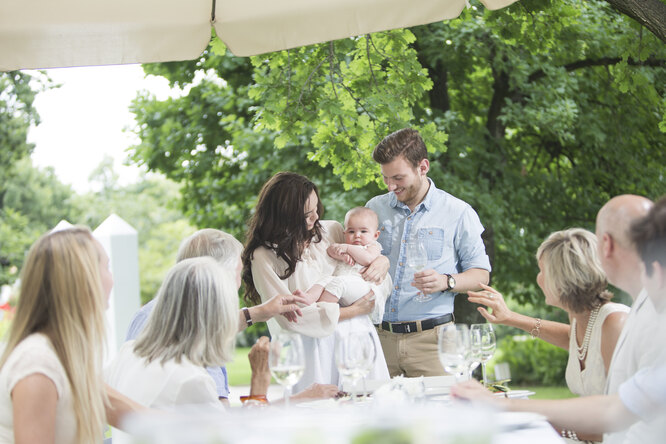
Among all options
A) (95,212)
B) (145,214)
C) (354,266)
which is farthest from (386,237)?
(145,214)

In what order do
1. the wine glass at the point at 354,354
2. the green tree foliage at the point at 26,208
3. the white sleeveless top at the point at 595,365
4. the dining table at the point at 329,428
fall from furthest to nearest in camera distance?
the green tree foliage at the point at 26,208 < the white sleeveless top at the point at 595,365 < the wine glass at the point at 354,354 < the dining table at the point at 329,428

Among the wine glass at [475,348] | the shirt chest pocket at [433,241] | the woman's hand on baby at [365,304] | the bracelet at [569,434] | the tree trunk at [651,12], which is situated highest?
the tree trunk at [651,12]

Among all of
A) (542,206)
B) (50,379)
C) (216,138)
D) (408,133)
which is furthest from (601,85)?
(50,379)

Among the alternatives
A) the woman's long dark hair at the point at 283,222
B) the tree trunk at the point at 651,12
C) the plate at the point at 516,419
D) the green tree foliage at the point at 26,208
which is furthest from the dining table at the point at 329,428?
the green tree foliage at the point at 26,208

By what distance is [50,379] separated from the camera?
7.21 ft

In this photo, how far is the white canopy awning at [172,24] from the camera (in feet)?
12.1

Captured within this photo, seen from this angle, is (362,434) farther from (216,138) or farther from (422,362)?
(216,138)

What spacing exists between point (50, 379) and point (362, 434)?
1369 mm

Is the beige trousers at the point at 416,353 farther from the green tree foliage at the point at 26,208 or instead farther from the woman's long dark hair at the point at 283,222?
the green tree foliage at the point at 26,208

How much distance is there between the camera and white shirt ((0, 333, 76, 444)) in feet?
7.16

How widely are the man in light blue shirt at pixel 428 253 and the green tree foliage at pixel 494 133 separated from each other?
3441 mm

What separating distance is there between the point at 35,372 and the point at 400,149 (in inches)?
104

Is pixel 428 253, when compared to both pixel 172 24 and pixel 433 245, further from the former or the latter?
pixel 172 24

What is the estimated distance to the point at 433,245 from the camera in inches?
173
